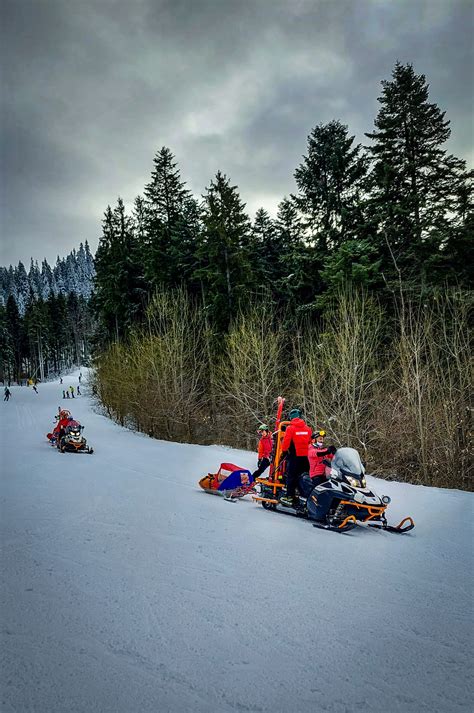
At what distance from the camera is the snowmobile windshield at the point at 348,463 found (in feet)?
22.1

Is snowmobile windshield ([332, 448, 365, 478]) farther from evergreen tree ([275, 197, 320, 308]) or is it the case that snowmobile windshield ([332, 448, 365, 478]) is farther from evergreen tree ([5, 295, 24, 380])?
evergreen tree ([5, 295, 24, 380])

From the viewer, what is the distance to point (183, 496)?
8.74 m

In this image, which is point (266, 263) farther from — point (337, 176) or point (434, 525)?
point (434, 525)

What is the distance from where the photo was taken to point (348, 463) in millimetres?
6805

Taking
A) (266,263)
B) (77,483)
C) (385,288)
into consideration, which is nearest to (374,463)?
(385,288)

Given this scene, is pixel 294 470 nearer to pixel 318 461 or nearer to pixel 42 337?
pixel 318 461

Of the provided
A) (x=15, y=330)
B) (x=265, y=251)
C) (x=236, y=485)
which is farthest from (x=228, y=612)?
(x=15, y=330)

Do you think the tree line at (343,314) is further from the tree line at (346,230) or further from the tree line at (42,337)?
the tree line at (42,337)

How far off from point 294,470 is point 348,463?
1.35 metres

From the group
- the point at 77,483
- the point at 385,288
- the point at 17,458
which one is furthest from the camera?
the point at 385,288

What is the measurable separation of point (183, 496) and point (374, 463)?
9.07 m

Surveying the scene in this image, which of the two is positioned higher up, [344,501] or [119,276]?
[119,276]

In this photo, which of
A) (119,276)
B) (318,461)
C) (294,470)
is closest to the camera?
(318,461)

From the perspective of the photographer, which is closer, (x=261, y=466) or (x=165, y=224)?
(x=261, y=466)
